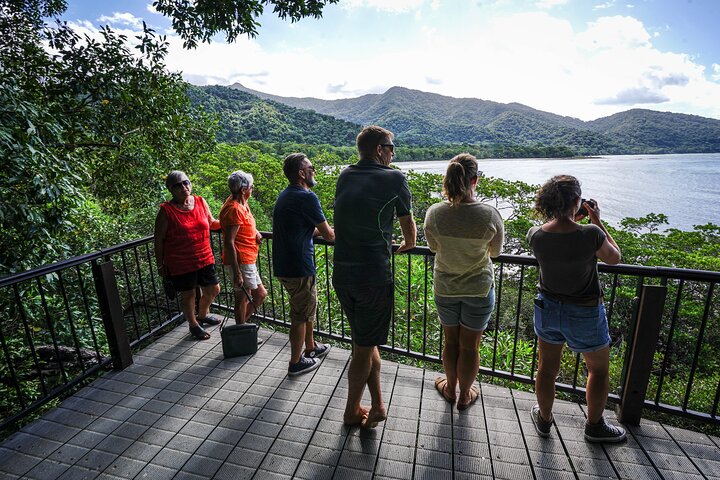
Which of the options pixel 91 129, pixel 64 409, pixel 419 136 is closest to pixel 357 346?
pixel 64 409

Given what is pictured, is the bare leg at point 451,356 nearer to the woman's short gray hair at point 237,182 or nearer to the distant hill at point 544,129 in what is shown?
the woman's short gray hair at point 237,182

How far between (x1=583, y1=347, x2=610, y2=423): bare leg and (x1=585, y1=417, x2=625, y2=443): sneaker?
4 centimetres

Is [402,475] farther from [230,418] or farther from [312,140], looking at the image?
[312,140]

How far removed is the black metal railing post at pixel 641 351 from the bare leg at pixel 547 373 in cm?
57

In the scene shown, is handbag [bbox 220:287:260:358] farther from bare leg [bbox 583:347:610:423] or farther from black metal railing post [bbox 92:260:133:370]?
bare leg [bbox 583:347:610:423]

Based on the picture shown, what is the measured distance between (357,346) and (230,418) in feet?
3.63

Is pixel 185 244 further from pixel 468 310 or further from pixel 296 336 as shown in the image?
pixel 468 310

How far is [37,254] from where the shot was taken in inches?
135

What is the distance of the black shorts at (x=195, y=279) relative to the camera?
335 cm

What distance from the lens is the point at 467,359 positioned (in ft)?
7.41

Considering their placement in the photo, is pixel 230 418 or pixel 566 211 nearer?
pixel 566 211

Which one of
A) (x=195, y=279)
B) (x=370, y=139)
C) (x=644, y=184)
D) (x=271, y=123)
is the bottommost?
(x=644, y=184)

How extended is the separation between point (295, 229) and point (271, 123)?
3342cm

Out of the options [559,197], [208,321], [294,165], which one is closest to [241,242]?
[294,165]
